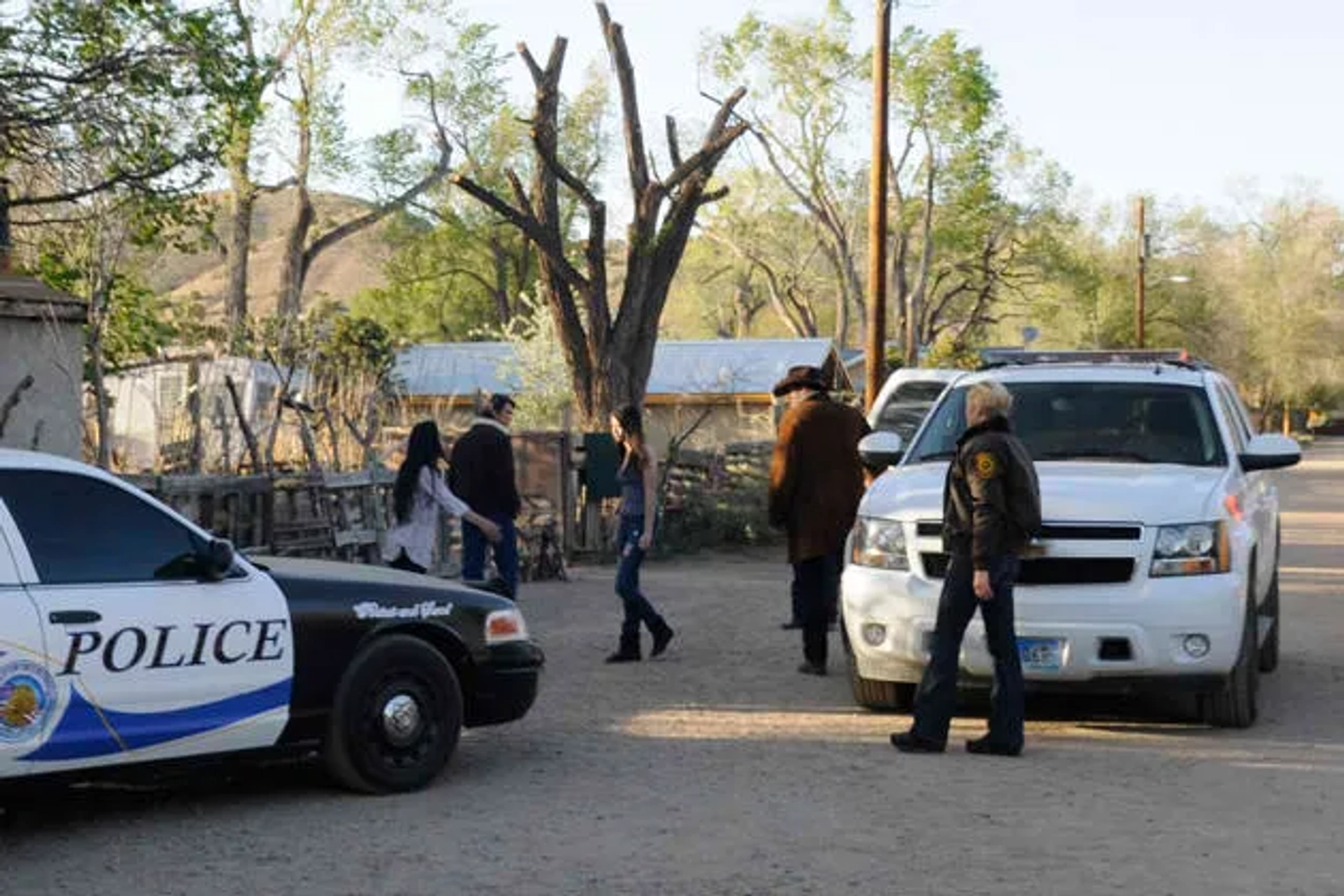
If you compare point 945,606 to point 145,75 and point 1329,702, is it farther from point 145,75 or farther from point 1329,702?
point 145,75

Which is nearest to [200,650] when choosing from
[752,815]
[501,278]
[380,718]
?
[380,718]

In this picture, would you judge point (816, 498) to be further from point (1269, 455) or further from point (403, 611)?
point (403, 611)

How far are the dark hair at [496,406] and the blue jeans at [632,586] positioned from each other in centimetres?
136

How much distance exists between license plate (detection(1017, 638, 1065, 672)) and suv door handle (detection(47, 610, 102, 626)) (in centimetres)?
449

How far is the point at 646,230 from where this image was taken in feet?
84.2

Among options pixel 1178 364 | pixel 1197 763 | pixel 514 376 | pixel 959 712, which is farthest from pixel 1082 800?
pixel 514 376

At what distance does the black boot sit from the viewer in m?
12.9

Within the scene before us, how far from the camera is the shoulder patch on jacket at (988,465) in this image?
9016 millimetres

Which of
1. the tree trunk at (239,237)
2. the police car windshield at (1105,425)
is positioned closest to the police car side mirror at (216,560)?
the police car windshield at (1105,425)

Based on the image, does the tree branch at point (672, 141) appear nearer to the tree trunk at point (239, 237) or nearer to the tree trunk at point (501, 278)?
the tree trunk at point (239, 237)

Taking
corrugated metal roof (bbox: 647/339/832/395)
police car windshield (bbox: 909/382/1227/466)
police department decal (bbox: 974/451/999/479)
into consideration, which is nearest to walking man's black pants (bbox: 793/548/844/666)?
police car windshield (bbox: 909/382/1227/466)

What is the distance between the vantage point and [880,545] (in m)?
10.1

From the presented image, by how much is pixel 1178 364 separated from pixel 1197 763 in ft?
12.8

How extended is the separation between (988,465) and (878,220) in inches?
600
